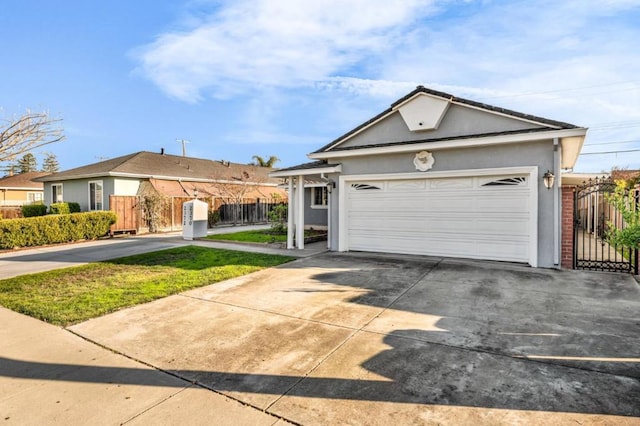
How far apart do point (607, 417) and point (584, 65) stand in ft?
53.8

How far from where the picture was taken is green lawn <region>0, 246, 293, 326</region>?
5699mm

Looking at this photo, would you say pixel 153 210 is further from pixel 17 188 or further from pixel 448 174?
pixel 17 188

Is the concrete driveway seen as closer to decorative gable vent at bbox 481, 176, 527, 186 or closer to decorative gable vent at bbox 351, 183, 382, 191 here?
decorative gable vent at bbox 481, 176, 527, 186

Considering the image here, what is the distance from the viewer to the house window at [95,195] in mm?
19469

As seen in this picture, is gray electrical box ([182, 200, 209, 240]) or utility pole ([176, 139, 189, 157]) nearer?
gray electrical box ([182, 200, 209, 240])

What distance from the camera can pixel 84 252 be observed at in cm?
1207

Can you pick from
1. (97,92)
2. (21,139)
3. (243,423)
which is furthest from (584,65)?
(97,92)

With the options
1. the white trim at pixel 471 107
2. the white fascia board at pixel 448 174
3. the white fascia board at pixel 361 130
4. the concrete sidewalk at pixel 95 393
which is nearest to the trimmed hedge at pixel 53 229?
the concrete sidewalk at pixel 95 393

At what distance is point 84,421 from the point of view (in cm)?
276

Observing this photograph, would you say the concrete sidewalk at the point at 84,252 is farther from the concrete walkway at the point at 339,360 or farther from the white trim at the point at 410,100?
the concrete walkway at the point at 339,360

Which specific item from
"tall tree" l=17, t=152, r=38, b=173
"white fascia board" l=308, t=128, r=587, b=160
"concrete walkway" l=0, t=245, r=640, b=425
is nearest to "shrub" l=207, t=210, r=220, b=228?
"tall tree" l=17, t=152, r=38, b=173

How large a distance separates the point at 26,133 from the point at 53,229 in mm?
7155

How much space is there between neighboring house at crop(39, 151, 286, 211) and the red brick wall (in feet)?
50.5

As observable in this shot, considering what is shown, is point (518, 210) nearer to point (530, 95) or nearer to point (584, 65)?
point (584, 65)
